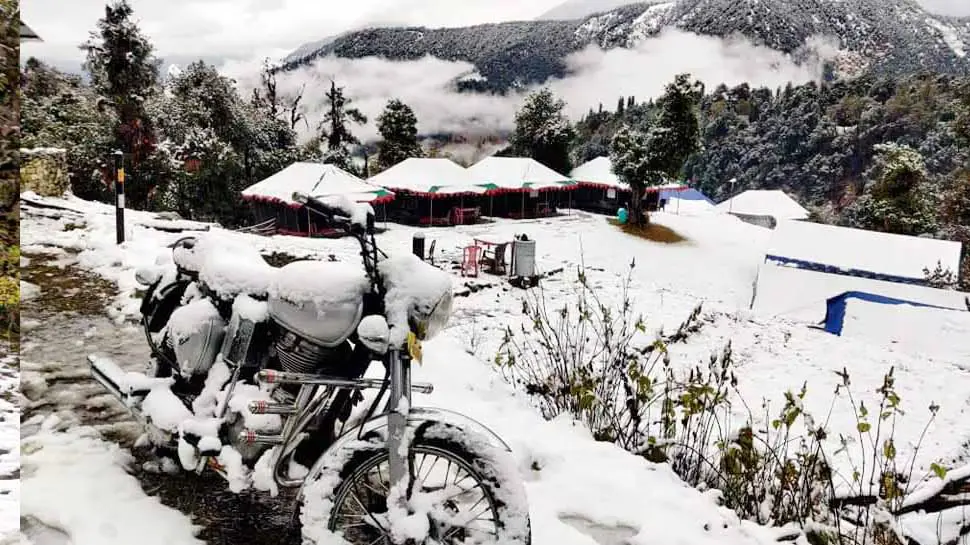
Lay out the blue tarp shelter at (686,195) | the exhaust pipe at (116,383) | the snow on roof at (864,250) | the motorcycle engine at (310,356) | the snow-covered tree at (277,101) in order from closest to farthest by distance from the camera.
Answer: the motorcycle engine at (310,356), the exhaust pipe at (116,383), the snow on roof at (864,250), the snow-covered tree at (277,101), the blue tarp shelter at (686,195)

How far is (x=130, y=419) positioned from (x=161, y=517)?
641 mm

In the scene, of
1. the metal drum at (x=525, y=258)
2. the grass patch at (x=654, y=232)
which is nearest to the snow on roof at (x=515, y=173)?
the grass patch at (x=654, y=232)

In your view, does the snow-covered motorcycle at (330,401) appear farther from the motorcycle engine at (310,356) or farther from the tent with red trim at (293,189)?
the tent with red trim at (293,189)

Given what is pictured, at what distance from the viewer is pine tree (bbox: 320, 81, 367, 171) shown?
28.2 ft

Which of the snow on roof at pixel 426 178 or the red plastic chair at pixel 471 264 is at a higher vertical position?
the snow on roof at pixel 426 178

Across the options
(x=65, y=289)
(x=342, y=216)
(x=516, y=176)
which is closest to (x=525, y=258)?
(x=65, y=289)

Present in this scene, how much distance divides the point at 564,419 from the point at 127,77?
20.4ft

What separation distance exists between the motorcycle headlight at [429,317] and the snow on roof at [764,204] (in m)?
14.7

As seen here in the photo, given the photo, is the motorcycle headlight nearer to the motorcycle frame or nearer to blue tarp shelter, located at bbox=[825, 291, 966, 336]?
the motorcycle frame

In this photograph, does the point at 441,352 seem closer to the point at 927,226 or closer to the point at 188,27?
the point at 188,27

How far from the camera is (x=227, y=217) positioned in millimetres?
9164

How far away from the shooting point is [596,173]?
1683 cm

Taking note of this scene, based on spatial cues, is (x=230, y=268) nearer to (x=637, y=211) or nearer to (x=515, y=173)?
(x=637, y=211)

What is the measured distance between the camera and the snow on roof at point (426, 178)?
13.2m
